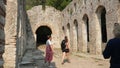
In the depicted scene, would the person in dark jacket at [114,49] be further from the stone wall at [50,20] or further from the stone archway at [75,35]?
the stone wall at [50,20]

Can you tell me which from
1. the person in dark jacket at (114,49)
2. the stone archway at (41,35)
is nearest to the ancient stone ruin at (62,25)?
the stone archway at (41,35)

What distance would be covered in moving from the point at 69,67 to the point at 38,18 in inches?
594

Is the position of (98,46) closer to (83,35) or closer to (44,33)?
(83,35)

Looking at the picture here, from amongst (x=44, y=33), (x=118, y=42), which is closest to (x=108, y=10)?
(x=118, y=42)

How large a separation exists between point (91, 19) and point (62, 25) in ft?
27.3

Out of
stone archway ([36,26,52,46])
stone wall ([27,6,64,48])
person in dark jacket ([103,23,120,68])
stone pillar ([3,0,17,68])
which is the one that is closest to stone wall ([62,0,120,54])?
stone wall ([27,6,64,48])

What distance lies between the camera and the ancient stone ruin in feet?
28.8

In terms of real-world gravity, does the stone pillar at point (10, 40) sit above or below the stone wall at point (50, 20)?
below

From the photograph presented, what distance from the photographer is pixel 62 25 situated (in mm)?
26016

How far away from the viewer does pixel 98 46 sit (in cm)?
1706

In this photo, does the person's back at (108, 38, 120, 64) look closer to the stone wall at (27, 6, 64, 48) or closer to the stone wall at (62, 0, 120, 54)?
the stone wall at (62, 0, 120, 54)

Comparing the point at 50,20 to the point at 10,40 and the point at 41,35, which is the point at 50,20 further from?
the point at 10,40

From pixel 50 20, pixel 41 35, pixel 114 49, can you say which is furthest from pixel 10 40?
pixel 41 35

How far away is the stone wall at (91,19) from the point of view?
48.3 ft
